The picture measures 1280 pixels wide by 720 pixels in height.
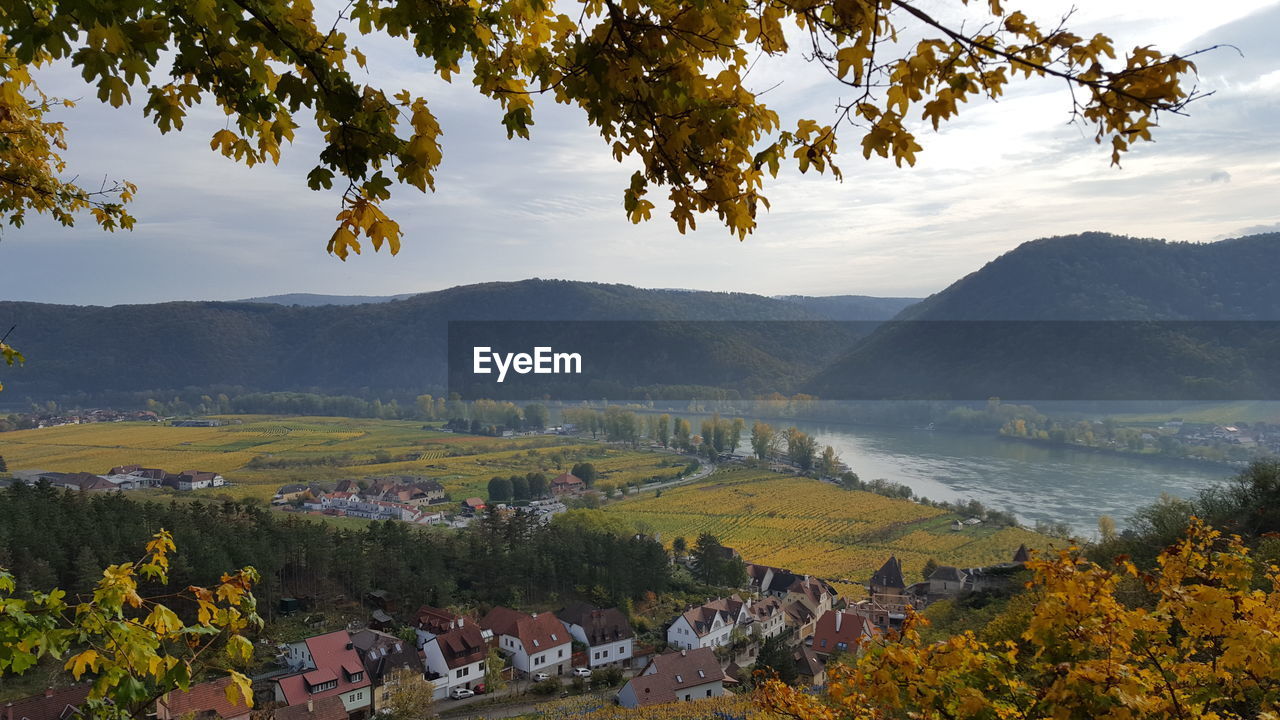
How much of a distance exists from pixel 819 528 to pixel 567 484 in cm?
1571

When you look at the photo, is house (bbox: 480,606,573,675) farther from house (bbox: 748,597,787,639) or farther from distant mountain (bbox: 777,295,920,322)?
distant mountain (bbox: 777,295,920,322)

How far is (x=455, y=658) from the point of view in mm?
15578

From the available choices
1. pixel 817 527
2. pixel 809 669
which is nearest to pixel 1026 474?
pixel 817 527

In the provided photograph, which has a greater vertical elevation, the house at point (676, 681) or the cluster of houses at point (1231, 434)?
the cluster of houses at point (1231, 434)

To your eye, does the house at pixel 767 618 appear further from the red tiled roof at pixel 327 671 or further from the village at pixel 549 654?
the red tiled roof at pixel 327 671

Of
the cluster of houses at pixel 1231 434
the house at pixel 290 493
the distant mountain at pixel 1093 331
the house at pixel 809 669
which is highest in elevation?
the distant mountain at pixel 1093 331

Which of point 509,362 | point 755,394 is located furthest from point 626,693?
point 509,362

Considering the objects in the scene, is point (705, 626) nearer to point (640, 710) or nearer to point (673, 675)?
point (673, 675)

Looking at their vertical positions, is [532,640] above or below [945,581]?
below

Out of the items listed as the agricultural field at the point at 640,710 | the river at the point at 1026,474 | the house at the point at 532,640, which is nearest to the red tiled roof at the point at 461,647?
the house at the point at 532,640

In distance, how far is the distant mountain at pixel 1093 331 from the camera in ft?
192

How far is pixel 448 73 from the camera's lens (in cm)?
188

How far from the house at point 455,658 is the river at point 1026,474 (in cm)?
2349

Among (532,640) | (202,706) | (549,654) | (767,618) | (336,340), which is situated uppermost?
(336,340)
